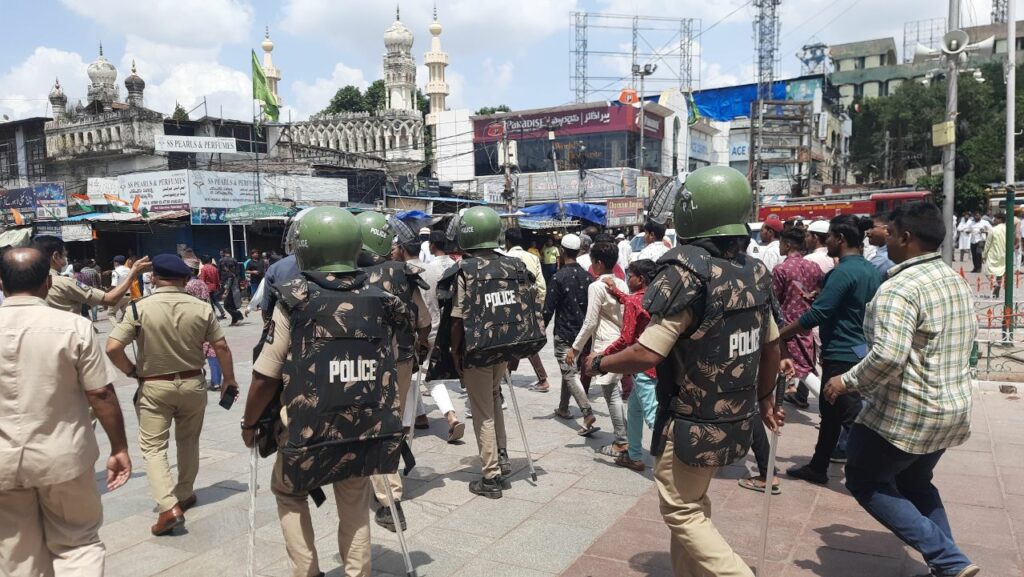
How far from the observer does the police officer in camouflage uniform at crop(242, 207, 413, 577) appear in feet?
9.69

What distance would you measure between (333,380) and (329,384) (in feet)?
0.07

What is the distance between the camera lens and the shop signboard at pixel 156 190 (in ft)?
80.4

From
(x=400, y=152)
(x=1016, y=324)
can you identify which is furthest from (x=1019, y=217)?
(x=400, y=152)

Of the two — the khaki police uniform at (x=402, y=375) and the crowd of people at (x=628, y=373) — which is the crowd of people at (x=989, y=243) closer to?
the crowd of people at (x=628, y=373)

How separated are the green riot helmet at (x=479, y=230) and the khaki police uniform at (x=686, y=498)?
7.38 feet

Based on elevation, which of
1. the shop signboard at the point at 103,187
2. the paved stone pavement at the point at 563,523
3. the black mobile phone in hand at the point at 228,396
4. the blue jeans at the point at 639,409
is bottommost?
the paved stone pavement at the point at 563,523

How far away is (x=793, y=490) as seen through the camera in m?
5.00

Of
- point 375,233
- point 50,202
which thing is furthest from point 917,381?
point 50,202

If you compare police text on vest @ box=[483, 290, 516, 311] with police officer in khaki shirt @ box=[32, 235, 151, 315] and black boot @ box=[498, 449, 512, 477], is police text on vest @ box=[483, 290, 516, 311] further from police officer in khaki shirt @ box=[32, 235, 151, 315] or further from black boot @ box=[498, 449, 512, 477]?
police officer in khaki shirt @ box=[32, 235, 151, 315]

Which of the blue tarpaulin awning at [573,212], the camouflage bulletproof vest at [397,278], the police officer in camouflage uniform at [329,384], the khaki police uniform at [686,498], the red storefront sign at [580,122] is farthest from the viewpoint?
the red storefront sign at [580,122]

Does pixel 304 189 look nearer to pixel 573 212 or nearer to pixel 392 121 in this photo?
pixel 573 212

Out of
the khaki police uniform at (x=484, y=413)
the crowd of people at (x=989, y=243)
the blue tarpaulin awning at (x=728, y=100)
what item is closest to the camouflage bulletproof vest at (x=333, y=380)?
the khaki police uniform at (x=484, y=413)

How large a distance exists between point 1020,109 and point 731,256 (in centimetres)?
4102

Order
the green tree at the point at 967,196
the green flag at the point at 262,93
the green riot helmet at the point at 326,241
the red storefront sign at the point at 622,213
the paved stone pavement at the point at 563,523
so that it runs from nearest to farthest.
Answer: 1. the green riot helmet at the point at 326,241
2. the paved stone pavement at the point at 563,523
3. the red storefront sign at the point at 622,213
4. the green tree at the point at 967,196
5. the green flag at the point at 262,93
